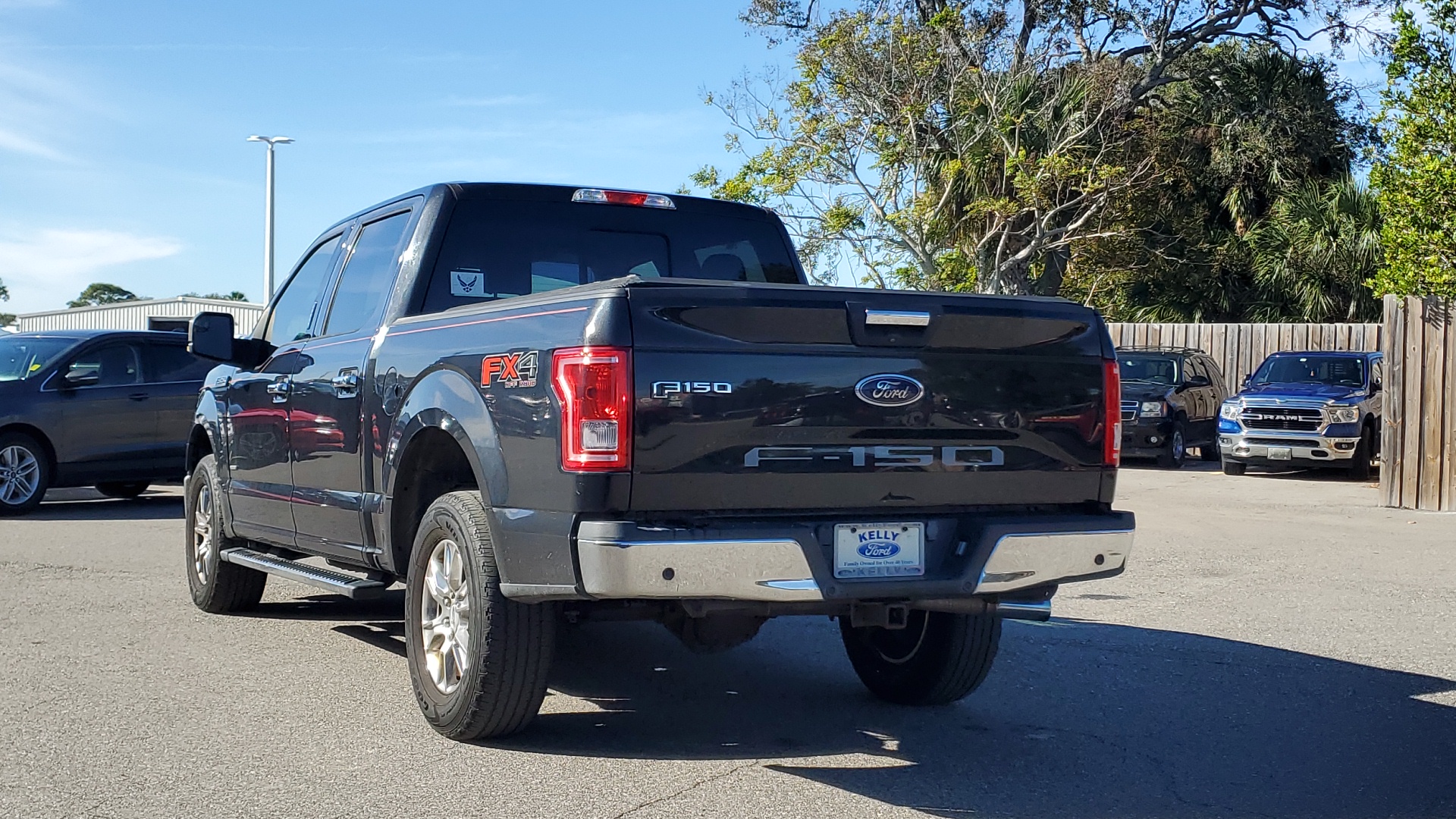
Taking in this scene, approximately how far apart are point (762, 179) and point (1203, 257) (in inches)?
376

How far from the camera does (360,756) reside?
5137 millimetres

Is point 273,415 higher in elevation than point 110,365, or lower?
lower

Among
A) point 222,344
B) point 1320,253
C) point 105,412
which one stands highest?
point 1320,253

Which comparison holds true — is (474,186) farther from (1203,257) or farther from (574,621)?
(1203,257)

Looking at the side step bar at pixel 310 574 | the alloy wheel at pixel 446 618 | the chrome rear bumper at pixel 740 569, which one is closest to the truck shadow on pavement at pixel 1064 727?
the alloy wheel at pixel 446 618

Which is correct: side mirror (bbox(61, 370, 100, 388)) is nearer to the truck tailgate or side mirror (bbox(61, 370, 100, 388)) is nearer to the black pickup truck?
the black pickup truck

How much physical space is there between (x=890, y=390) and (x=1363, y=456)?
16.0m

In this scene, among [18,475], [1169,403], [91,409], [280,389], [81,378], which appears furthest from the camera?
[1169,403]

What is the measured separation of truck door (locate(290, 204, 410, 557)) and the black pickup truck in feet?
0.11

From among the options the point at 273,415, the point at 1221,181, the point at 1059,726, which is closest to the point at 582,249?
the point at 273,415

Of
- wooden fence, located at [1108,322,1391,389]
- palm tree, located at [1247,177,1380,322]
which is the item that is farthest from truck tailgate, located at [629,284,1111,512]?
palm tree, located at [1247,177,1380,322]

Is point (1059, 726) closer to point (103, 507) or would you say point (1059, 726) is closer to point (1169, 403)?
point (103, 507)

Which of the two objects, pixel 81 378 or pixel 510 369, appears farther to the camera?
pixel 81 378

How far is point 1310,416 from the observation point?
62.3ft
